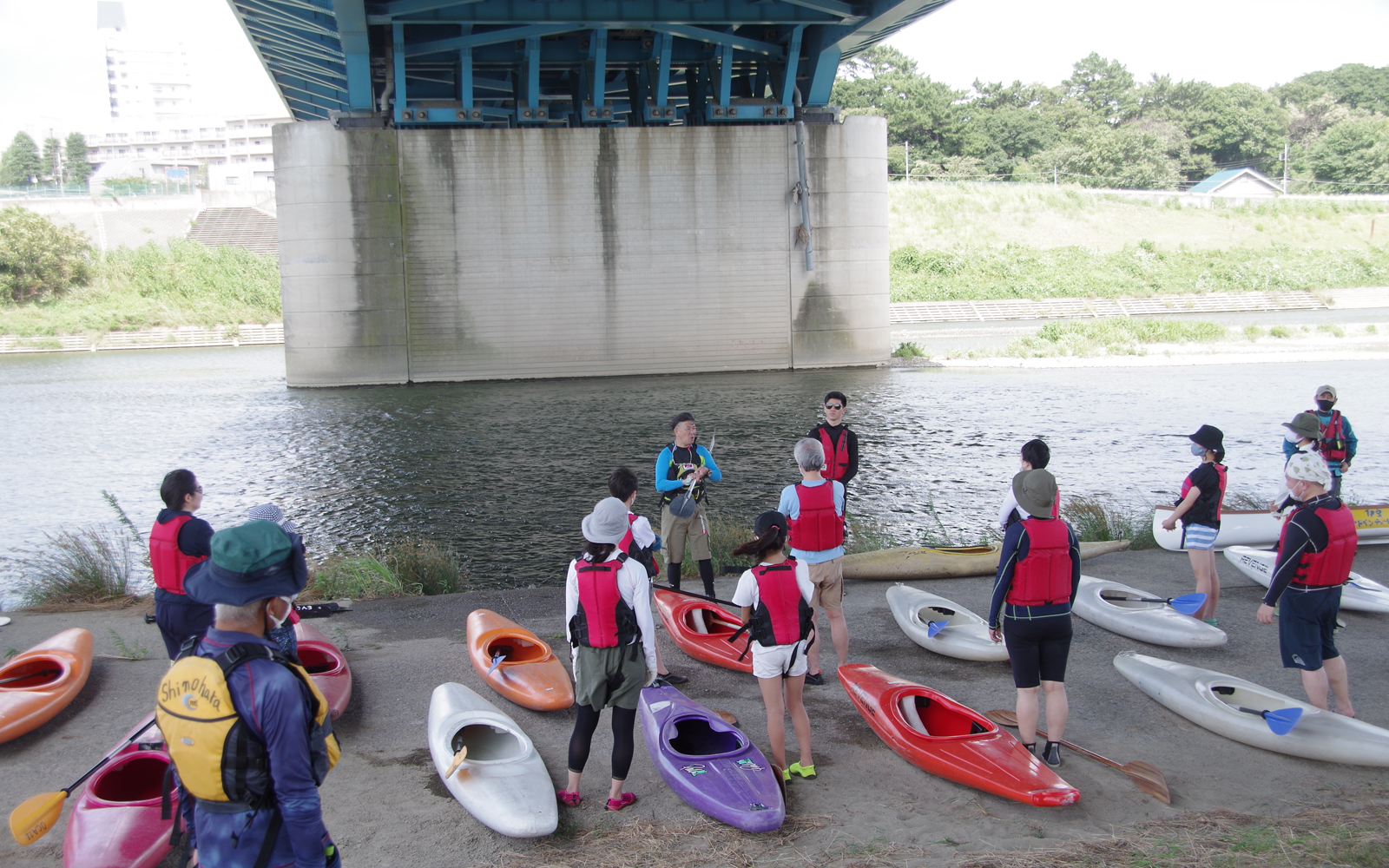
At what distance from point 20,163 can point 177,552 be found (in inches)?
5409

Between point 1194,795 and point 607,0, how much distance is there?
22.1 meters

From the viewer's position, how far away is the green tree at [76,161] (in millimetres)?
108375

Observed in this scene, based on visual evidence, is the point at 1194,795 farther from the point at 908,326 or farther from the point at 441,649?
the point at 908,326

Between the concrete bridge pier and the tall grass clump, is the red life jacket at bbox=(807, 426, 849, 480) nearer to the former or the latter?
the tall grass clump

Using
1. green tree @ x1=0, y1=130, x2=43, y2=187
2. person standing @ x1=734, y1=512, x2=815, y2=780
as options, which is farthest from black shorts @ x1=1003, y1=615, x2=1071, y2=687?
green tree @ x1=0, y1=130, x2=43, y2=187

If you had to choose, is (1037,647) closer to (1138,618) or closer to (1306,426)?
(1138,618)

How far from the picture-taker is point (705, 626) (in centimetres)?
653

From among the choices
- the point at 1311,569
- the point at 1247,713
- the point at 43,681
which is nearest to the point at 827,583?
the point at 1247,713

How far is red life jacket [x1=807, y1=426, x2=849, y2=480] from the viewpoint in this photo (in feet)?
22.0

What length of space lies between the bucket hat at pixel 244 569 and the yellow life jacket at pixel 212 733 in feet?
0.46

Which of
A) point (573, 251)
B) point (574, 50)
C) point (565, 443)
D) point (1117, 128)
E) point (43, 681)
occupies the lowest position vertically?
point (43, 681)

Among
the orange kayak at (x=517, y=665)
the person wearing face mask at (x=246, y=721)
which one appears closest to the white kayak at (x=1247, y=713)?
the orange kayak at (x=517, y=665)

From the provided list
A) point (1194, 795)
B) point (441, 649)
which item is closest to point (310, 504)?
point (441, 649)

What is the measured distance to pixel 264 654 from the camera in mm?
2391
